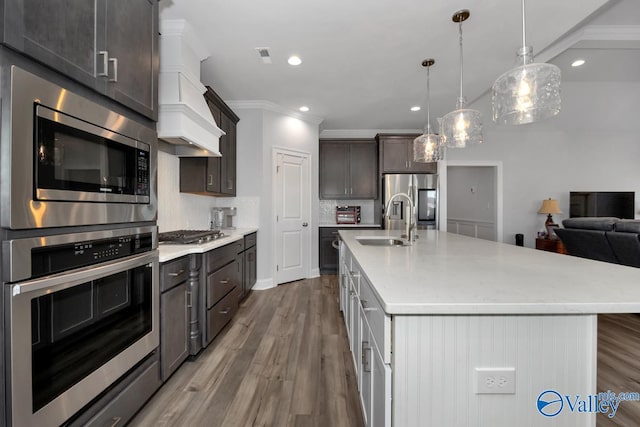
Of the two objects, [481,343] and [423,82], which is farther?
[423,82]

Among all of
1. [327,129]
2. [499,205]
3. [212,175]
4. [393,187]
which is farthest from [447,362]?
[499,205]

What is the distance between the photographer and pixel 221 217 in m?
3.63

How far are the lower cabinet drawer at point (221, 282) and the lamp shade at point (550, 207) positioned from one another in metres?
5.72

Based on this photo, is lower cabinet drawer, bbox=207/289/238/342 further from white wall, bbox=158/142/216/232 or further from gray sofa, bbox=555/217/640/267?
gray sofa, bbox=555/217/640/267

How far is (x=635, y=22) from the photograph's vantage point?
2.98m

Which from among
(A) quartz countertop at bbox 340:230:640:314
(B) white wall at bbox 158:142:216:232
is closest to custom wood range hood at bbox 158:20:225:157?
(B) white wall at bbox 158:142:216:232

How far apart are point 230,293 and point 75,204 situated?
1819mm

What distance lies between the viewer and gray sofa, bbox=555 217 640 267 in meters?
2.78

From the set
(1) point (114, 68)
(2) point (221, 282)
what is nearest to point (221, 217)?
(2) point (221, 282)

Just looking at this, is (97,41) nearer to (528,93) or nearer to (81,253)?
(81,253)

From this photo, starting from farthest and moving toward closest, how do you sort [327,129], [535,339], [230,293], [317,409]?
[327,129], [230,293], [317,409], [535,339]

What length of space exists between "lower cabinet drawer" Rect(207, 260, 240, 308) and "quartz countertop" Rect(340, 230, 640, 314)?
52.4 inches

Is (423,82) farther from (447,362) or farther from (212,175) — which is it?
(447,362)

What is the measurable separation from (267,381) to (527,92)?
2369 mm
